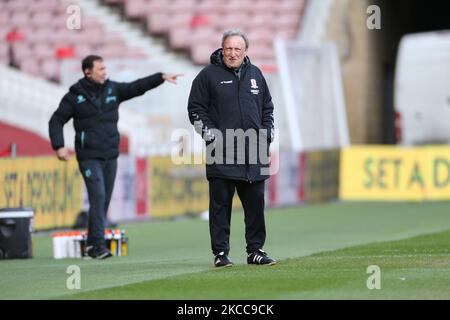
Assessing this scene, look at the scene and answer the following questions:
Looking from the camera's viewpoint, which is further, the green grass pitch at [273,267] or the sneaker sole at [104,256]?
the sneaker sole at [104,256]

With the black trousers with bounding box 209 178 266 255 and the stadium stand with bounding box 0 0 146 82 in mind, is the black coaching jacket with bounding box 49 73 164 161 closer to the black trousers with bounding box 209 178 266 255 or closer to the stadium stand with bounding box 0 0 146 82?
the black trousers with bounding box 209 178 266 255

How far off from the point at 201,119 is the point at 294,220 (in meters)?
8.83

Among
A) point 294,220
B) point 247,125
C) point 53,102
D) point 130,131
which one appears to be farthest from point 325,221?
point 247,125

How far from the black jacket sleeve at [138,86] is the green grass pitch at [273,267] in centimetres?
173

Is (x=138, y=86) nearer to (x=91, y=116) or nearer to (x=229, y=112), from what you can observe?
(x=91, y=116)

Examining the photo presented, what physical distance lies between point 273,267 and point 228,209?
65 cm

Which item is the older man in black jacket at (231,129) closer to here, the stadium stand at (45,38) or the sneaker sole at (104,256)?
the sneaker sole at (104,256)

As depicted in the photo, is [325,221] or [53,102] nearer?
[325,221]

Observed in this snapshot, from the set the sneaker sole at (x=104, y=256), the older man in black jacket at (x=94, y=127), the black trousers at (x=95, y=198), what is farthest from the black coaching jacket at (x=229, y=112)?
the sneaker sole at (x=104, y=256)

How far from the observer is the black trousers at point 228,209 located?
1235 cm

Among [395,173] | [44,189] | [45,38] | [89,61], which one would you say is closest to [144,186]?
[44,189]

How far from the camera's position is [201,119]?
12211 millimetres

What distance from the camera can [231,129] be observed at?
1222cm
